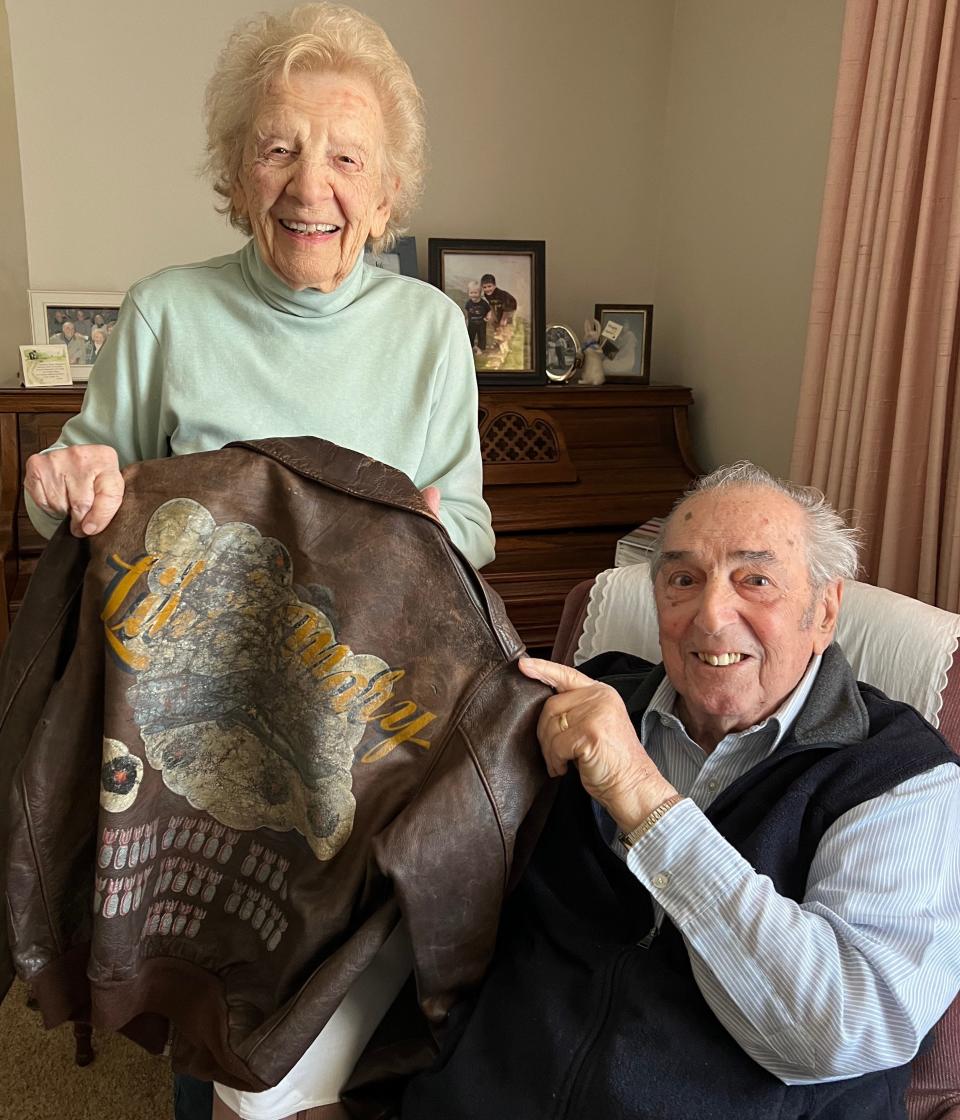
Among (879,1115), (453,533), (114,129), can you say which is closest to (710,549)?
(453,533)

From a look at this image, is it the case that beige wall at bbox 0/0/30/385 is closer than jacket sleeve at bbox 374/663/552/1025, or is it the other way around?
jacket sleeve at bbox 374/663/552/1025

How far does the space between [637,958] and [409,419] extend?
28.2 inches

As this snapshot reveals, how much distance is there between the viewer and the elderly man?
0.98m

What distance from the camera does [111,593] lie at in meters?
1.03

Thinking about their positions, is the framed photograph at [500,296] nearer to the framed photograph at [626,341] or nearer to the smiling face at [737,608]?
the framed photograph at [626,341]

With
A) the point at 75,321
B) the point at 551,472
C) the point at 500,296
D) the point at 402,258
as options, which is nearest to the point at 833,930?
the point at 551,472

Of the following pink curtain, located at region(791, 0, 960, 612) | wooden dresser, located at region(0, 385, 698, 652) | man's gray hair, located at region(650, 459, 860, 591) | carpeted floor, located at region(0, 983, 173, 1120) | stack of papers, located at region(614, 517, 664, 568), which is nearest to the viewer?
man's gray hair, located at region(650, 459, 860, 591)

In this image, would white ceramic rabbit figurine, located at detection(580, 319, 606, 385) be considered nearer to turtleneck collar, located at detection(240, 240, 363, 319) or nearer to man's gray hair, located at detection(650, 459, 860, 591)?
man's gray hair, located at detection(650, 459, 860, 591)

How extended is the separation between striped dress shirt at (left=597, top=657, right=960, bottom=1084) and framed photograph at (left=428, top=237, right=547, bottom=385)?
206 cm

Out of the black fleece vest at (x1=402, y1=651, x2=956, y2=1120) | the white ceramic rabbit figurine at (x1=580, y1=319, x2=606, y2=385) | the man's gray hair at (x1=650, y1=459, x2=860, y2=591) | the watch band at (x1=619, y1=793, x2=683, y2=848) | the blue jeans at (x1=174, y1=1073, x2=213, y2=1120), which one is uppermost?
the white ceramic rabbit figurine at (x1=580, y1=319, x2=606, y2=385)

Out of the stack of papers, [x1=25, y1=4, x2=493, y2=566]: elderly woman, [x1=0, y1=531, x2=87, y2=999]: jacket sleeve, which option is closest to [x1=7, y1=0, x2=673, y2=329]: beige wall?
the stack of papers

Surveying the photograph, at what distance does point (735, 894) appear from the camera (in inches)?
39.5

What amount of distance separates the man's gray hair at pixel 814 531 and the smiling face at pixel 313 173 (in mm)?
573

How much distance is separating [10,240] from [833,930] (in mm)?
2731
